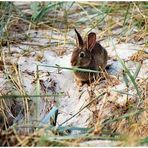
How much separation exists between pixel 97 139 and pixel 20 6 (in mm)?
3003

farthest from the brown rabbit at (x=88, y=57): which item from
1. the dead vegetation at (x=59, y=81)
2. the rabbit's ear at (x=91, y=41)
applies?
the dead vegetation at (x=59, y=81)

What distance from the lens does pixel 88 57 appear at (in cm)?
407

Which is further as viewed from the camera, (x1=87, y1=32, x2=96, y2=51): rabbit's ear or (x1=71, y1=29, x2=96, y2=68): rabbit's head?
(x1=87, y1=32, x2=96, y2=51): rabbit's ear

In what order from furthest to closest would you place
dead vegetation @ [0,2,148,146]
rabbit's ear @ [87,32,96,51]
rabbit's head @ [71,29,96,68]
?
rabbit's ear @ [87,32,96,51] < rabbit's head @ [71,29,96,68] < dead vegetation @ [0,2,148,146]

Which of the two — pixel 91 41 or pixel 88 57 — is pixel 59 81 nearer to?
pixel 88 57

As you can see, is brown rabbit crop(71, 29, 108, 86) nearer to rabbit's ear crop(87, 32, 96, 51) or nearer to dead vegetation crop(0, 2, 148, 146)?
rabbit's ear crop(87, 32, 96, 51)

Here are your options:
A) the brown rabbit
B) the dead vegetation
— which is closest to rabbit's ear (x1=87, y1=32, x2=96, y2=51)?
the brown rabbit

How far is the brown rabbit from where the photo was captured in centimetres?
398

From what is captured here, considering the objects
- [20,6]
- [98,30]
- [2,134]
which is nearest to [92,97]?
[2,134]

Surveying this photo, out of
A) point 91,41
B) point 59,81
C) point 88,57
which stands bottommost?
point 59,81

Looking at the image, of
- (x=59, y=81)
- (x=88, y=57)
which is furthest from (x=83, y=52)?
(x=59, y=81)

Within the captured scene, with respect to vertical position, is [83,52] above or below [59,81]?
above

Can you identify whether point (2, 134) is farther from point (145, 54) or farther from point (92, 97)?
point (145, 54)

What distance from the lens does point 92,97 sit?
369 centimetres
